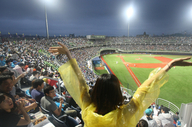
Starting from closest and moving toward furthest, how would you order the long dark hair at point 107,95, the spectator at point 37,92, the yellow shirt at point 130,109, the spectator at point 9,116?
1. the yellow shirt at point 130,109
2. the long dark hair at point 107,95
3. the spectator at point 9,116
4. the spectator at point 37,92

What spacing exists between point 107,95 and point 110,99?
5 centimetres

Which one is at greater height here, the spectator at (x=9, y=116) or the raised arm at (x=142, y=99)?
the raised arm at (x=142, y=99)

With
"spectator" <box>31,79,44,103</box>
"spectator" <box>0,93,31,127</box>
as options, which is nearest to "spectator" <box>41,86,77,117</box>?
"spectator" <box>31,79,44,103</box>

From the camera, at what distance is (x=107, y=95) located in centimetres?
124

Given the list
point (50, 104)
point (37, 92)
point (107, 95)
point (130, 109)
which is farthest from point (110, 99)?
point (37, 92)

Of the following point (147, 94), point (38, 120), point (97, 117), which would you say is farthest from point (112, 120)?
point (38, 120)

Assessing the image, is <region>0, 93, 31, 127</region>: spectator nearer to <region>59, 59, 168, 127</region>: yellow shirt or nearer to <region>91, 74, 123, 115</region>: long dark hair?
<region>59, 59, 168, 127</region>: yellow shirt

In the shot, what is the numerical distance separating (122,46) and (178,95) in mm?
51586

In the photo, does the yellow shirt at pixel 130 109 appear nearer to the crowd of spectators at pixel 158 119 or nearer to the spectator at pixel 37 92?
the crowd of spectators at pixel 158 119

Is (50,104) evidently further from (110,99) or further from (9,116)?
(110,99)

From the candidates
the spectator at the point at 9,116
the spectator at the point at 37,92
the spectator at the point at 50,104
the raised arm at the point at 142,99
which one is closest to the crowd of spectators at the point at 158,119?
the raised arm at the point at 142,99

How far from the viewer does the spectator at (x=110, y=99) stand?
1.13 m

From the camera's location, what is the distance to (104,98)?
1239 mm

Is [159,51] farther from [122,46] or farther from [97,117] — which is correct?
[97,117]
